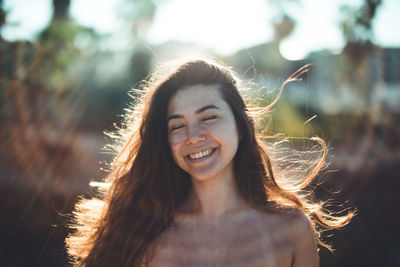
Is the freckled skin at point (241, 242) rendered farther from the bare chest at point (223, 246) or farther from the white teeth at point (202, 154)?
the white teeth at point (202, 154)

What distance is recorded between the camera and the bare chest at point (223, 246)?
219cm

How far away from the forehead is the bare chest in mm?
780

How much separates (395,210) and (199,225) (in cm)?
381

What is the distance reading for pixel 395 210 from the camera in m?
4.95

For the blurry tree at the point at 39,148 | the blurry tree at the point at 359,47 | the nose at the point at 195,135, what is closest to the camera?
the nose at the point at 195,135

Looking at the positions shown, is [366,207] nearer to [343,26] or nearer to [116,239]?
[116,239]

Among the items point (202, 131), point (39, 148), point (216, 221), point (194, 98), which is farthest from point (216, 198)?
point (39, 148)

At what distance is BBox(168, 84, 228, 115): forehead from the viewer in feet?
7.45

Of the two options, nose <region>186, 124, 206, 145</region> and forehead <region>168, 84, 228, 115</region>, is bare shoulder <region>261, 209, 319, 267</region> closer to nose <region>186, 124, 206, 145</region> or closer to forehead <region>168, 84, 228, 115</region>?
nose <region>186, 124, 206, 145</region>

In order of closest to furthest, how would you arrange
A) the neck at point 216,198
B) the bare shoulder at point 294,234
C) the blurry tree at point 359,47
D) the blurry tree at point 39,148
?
the bare shoulder at point 294,234 < the neck at point 216,198 < the blurry tree at point 39,148 < the blurry tree at point 359,47

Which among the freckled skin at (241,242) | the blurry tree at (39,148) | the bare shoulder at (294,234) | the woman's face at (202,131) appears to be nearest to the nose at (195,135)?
the woman's face at (202,131)

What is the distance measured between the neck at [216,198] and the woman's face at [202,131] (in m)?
0.07

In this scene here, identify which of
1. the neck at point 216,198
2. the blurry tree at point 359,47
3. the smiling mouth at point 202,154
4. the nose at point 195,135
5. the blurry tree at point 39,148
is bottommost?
the neck at point 216,198

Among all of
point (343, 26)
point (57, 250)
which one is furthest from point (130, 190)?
point (343, 26)
